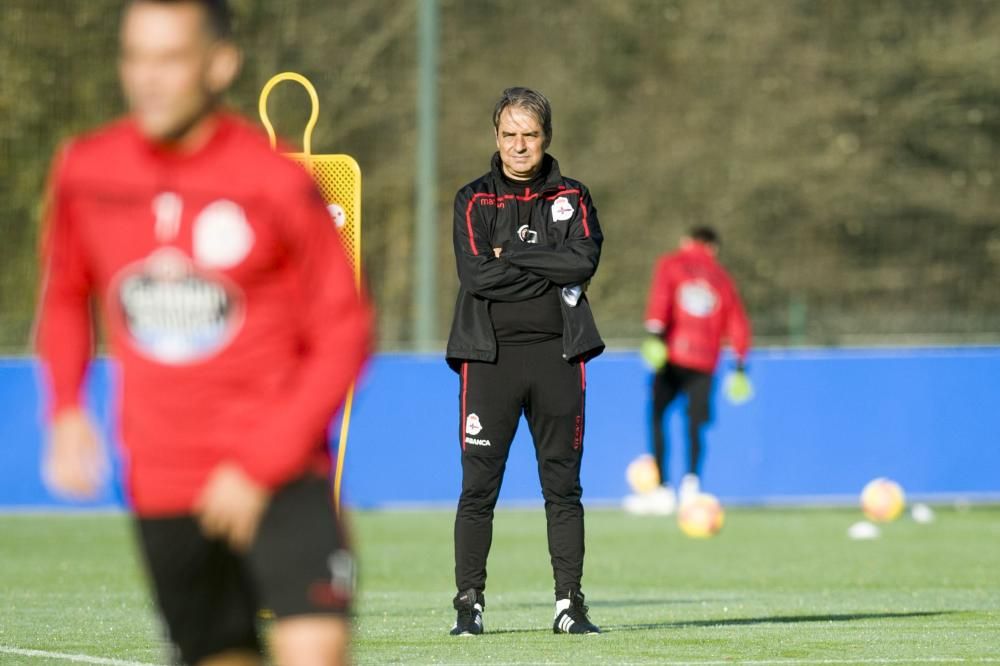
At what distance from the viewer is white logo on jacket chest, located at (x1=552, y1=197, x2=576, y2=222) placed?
7922 millimetres

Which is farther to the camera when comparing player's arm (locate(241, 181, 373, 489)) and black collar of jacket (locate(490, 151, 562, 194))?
black collar of jacket (locate(490, 151, 562, 194))

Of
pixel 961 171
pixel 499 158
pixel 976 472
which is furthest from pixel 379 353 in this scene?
pixel 499 158

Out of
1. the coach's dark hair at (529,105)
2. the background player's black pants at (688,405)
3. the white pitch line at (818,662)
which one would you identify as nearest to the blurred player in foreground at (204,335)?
the white pitch line at (818,662)

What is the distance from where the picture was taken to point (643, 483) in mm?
17234

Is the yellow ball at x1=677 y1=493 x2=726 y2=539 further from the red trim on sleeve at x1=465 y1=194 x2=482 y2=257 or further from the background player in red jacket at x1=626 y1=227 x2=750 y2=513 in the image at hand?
the red trim on sleeve at x1=465 y1=194 x2=482 y2=257

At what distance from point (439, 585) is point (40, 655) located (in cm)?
390

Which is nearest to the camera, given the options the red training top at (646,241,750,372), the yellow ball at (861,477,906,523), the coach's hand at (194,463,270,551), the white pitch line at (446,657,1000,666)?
the coach's hand at (194,463,270,551)

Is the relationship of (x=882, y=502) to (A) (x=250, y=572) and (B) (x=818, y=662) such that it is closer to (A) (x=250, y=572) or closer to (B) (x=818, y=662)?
(B) (x=818, y=662)

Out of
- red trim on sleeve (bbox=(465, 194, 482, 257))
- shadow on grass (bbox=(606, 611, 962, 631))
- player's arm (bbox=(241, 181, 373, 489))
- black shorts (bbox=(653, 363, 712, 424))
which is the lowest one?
shadow on grass (bbox=(606, 611, 962, 631))

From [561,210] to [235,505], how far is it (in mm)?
4536

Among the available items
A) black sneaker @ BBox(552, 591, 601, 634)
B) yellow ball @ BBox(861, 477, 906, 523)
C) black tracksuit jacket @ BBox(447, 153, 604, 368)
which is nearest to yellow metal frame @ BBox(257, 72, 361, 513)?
black tracksuit jacket @ BBox(447, 153, 604, 368)

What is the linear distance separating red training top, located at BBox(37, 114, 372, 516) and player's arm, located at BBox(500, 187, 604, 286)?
4.02 m

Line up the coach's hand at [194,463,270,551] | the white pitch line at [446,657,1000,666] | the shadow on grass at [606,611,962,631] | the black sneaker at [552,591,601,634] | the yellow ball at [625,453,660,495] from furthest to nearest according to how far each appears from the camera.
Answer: the yellow ball at [625,453,660,495] < the shadow on grass at [606,611,962,631] < the black sneaker at [552,591,601,634] < the white pitch line at [446,657,1000,666] < the coach's hand at [194,463,270,551]

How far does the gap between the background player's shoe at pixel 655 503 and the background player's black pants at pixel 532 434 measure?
915cm
